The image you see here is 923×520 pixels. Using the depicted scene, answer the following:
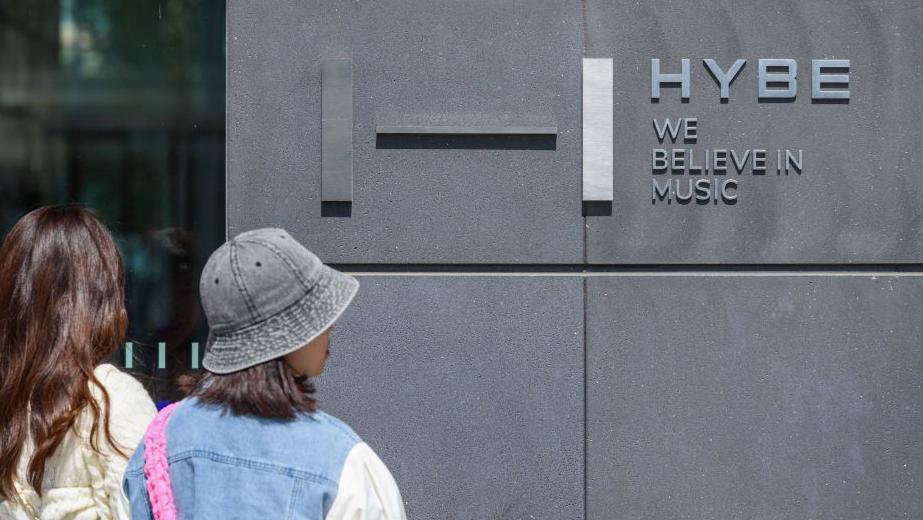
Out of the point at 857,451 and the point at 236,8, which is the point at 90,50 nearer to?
the point at 236,8

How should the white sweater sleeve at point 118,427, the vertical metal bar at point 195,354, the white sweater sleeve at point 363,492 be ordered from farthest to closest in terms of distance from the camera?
the vertical metal bar at point 195,354
the white sweater sleeve at point 118,427
the white sweater sleeve at point 363,492

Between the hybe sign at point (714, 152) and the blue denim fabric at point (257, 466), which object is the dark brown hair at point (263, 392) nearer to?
the blue denim fabric at point (257, 466)

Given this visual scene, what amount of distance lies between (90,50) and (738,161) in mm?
3314

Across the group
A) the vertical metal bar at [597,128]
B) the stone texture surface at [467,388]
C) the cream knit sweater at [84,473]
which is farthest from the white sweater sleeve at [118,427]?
the vertical metal bar at [597,128]

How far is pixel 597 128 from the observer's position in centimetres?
455

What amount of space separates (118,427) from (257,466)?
31.5 inches

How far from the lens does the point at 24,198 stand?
17.3 ft

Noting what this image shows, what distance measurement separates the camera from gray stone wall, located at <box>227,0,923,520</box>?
4.55 m

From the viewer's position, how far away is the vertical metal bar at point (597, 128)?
14.9 feet

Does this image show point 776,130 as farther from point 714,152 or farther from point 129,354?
point 129,354

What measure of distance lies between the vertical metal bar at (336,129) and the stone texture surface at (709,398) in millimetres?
1259

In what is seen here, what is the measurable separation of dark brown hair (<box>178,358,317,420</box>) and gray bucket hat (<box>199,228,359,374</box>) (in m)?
0.03

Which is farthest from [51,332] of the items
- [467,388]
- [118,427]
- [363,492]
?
[467,388]

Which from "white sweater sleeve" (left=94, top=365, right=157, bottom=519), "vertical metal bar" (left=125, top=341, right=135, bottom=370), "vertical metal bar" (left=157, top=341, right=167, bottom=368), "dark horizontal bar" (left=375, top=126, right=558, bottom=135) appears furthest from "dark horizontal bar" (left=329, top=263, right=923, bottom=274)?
"white sweater sleeve" (left=94, top=365, right=157, bottom=519)
